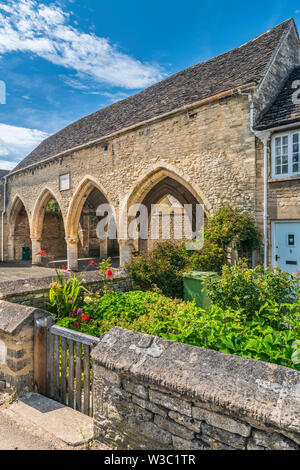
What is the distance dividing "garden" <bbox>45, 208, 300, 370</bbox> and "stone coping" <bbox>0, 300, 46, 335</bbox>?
76 centimetres

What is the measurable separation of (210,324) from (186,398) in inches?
34.5

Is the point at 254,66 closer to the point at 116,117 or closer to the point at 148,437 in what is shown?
the point at 116,117

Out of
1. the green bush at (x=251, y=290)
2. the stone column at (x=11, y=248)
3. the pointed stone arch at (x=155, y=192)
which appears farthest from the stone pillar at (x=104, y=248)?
the green bush at (x=251, y=290)

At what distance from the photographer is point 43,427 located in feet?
9.09

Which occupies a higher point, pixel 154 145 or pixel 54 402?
pixel 154 145

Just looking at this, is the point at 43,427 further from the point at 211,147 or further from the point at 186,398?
the point at 211,147

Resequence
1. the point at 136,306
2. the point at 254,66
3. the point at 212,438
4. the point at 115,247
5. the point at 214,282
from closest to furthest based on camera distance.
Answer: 1. the point at 212,438
2. the point at 214,282
3. the point at 136,306
4. the point at 254,66
5. the point at 115,247

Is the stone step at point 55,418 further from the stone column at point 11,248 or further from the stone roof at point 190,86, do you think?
the stone column at point 11,248

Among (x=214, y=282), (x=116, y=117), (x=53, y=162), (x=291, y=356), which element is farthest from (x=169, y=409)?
(x=53, y=162)

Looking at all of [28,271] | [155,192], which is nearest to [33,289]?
[155,192]

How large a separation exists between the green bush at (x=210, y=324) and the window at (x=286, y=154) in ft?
17.4

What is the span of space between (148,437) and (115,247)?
20.9 meters

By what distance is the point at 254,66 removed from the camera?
9.01 m

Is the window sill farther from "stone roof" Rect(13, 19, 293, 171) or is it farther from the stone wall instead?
"stone roof" Rect(13, 19, 293, 171)
